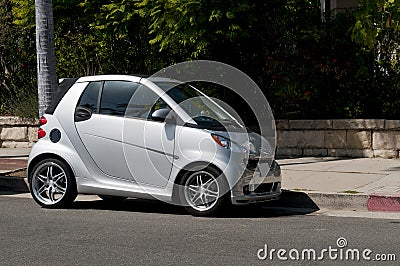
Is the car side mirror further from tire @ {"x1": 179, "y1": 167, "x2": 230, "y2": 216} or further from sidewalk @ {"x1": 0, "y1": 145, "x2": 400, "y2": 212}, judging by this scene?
sidewalk @ {"x1": 0, "y1": 145, "x2": 400, "y2": 212}

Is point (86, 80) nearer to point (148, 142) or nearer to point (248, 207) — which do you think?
point (148, 142)

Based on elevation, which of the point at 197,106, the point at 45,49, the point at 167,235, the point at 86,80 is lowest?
the point at 167,235

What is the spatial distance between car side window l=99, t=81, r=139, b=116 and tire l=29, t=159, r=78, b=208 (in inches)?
37.1

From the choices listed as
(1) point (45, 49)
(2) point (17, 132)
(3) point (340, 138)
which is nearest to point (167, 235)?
(1) point (45, 49)

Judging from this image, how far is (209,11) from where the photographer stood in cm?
1330

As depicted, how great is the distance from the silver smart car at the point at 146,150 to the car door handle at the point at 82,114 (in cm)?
1

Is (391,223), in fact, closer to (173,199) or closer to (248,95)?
(173,199)

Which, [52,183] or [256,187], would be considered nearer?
[256,187]

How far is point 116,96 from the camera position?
1020 cm

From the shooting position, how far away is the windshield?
9.95 meters

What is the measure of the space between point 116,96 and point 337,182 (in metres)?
3.56

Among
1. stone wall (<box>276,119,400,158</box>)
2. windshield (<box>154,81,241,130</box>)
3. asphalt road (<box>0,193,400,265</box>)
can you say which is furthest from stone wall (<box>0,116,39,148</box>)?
windshield (<box>154,81,241,130</box>)

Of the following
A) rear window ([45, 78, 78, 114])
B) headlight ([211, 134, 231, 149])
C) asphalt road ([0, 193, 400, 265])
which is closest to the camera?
asphalt road ([0, 193, 400, 265])

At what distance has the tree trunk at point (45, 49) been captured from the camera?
12.8 metres
